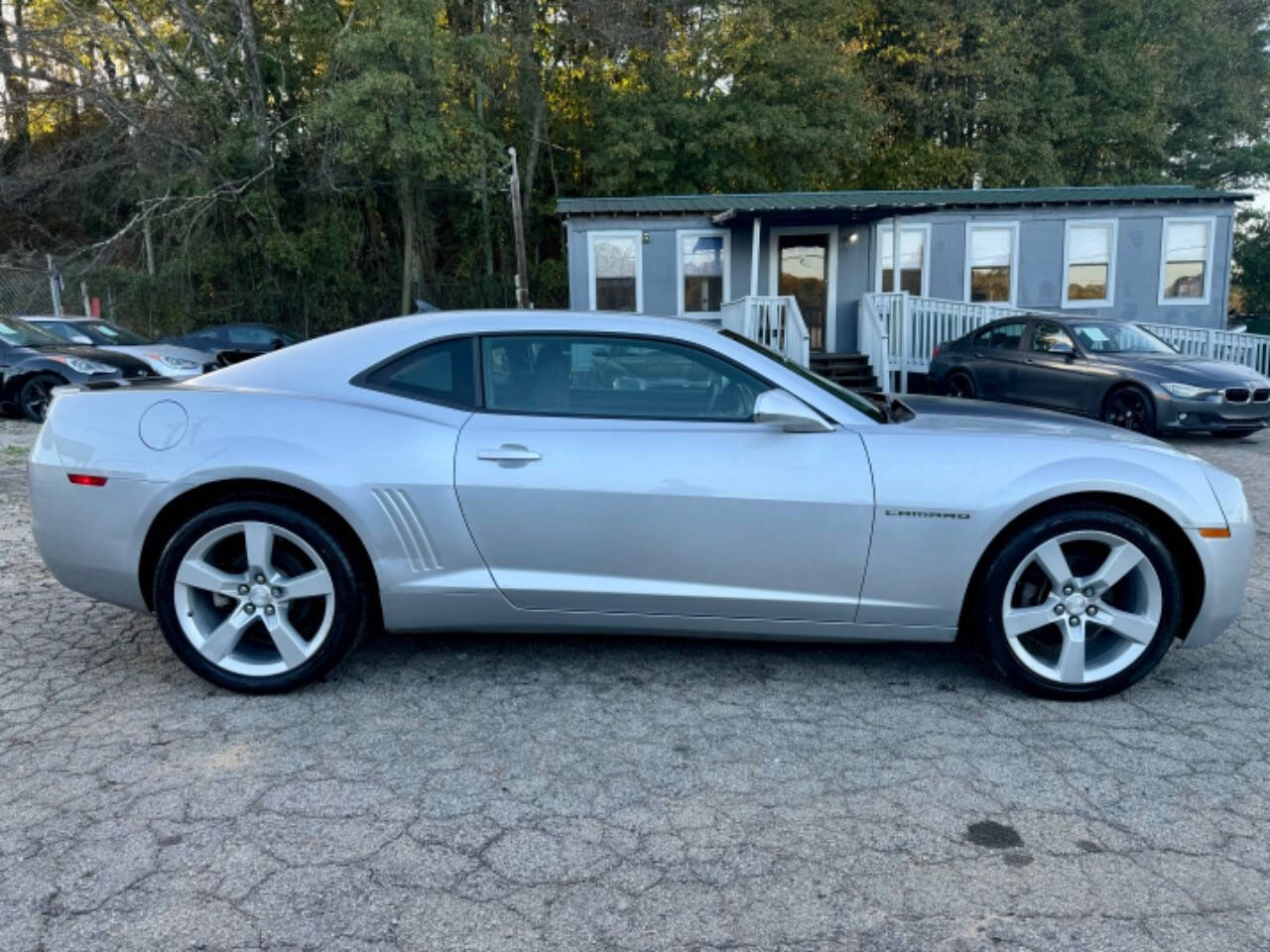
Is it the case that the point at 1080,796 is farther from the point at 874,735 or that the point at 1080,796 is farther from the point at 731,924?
the point at 731,924

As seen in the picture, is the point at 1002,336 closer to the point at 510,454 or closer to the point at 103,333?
the point at 510,454

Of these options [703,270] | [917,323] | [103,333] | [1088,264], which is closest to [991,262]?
[1088,264]

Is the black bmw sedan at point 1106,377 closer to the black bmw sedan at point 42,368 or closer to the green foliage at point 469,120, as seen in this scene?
the black bmw sedan at point 42,368

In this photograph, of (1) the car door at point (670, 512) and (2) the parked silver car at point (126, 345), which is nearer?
(1) the car door at point (670, 512)

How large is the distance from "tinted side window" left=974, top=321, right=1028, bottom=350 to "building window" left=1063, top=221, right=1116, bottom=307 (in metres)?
5.69

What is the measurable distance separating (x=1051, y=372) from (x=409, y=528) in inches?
384

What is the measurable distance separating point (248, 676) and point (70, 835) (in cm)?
96

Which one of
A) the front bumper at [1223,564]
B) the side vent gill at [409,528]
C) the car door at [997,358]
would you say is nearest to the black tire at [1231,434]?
the car door at [997,358]

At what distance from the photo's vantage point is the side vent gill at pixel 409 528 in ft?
11.1

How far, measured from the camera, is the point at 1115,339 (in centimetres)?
1115

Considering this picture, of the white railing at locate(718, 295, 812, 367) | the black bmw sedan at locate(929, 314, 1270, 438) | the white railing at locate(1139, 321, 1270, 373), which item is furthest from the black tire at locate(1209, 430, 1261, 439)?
the white railing at locate(718, 295, 812, 367)

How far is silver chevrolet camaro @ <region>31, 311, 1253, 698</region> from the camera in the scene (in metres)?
3.35

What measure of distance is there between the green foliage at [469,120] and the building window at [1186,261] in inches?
391

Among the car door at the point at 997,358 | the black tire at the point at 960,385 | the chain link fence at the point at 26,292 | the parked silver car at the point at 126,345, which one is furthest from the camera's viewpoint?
the chain link fence at the point at 26,292
